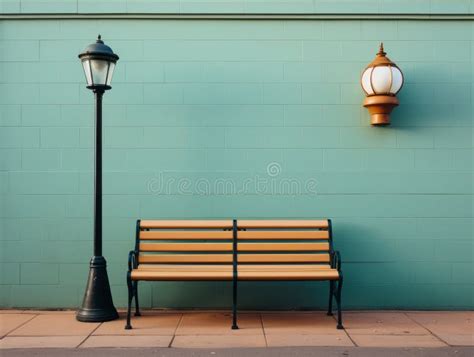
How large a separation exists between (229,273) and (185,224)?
779 mm

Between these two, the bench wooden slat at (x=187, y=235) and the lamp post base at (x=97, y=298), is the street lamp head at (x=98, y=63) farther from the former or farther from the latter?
the lamp post base at (x=97, y=298)

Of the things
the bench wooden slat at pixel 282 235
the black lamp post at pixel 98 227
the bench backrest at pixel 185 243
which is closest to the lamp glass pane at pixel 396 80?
the bench wooden slat at pixel 282 235

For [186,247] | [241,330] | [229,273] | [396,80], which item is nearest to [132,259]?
[186,247]

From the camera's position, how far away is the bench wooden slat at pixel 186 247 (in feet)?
19.0

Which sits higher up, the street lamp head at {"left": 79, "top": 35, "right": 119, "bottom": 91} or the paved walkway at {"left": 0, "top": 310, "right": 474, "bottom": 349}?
the street lamp head at {"left": 79, "top": 35, "right": 119, "bottom": 91}

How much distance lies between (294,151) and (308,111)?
47cm

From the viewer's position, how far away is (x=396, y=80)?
231 inches

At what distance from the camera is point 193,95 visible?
6176 millimetres

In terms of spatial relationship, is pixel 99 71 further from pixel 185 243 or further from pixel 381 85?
pixel 381 85

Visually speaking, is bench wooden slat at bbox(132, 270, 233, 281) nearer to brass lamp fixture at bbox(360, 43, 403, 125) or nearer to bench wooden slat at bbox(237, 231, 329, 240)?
bench wooden slat at bbox(237, 231, 329, 240)

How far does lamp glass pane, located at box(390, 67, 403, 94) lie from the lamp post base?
3484 millimetres

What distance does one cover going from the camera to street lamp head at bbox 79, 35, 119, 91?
17.8ft

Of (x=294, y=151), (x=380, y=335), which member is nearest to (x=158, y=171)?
(x=294, y=151)

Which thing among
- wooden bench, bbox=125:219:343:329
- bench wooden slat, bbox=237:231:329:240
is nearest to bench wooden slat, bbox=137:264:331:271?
wooden bench, bbox=125:219:343:329
